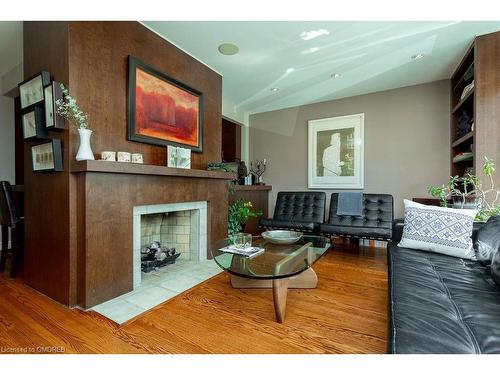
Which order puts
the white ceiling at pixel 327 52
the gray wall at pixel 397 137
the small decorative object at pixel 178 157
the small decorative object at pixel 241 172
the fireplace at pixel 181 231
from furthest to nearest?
the small decorative object at pixel 241 172, the gray wall at pixel 397 137, the fireplace at pixel 181 231, the small decorative object at pixel 178 157, the white ceiling at pixel 327 52

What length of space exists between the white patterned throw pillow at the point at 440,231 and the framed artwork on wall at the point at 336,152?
6.02 ft

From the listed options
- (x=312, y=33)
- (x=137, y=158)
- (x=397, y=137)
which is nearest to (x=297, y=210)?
(x=397, y=137)

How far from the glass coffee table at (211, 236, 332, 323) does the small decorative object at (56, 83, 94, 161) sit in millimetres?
1167

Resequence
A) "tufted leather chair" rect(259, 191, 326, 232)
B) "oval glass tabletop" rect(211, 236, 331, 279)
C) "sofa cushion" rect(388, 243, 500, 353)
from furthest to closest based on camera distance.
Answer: "tufted leather chair" rect(259, 191, 326, 232) → "oval glass tabletop" rect(211, 236, 331, 279) → "sofa cushion" rect(388, 243, 500, 353)

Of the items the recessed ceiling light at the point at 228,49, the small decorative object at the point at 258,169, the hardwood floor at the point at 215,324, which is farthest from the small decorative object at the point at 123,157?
the small decorative object at the point at 258,169

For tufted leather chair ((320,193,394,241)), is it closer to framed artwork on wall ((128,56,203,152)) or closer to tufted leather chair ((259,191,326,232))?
tufted leather chair ((259,191,326,232))

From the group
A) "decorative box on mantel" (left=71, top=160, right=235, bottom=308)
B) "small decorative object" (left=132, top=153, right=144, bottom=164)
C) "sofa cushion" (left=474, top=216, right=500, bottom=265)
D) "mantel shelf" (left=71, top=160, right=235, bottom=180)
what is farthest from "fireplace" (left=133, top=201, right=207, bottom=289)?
"sofa cushion" (left=474, top=216, right=500, bottom=265)

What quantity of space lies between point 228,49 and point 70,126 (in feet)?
5.63

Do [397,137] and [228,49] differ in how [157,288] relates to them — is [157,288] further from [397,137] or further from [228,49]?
[397,137]

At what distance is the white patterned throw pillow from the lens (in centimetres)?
174

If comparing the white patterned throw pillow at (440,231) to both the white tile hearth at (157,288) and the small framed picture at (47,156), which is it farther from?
the small framed picture at (47,156)

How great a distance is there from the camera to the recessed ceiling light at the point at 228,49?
98.1 inches

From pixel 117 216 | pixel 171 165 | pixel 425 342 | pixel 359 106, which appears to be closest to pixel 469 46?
pixel 359 106

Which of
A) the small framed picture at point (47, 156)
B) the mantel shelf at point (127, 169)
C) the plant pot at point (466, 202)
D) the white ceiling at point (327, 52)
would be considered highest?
the white ceiling at point (327, 52)
